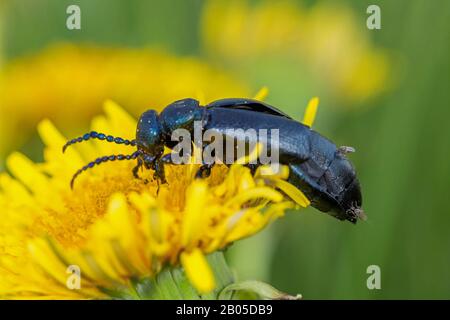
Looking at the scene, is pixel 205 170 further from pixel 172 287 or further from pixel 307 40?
pixel 307 40

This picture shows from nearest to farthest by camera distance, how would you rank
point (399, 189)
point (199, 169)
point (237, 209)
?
point (237, 209), point (199, 169), point (399, 189)

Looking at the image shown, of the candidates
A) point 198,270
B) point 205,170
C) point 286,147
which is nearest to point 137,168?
point 205,170

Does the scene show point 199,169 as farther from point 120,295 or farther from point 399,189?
point 399,189

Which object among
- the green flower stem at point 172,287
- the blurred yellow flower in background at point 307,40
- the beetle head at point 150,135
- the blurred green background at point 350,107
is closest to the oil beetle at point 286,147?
the beetle head at point 150,135

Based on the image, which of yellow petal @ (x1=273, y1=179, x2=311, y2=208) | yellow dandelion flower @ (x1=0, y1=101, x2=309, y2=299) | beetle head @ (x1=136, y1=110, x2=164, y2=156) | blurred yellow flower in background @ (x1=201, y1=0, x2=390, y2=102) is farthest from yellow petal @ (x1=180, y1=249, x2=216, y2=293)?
blurred yellow flower in background @ (x1=201, y1=0, x2=390, y2=102)

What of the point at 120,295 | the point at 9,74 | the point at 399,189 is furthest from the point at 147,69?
the point at 120,295

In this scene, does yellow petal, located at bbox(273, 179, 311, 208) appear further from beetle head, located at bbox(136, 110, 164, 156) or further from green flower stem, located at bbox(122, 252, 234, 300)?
beetle head, located at bbox(136, 110, 164, 156)

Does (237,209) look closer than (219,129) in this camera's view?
Yes
